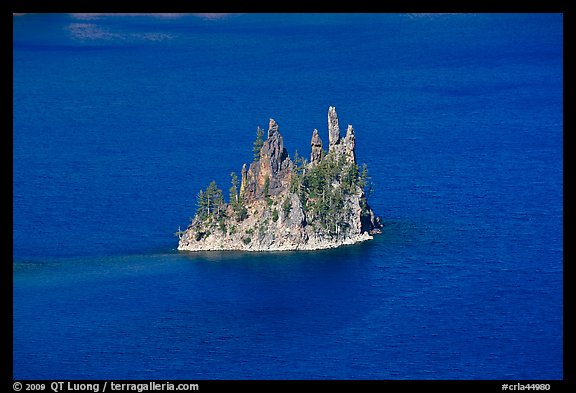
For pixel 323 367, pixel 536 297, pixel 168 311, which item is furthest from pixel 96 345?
pixel 536 297

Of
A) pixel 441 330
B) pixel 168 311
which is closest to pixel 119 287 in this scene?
pixel 168 311

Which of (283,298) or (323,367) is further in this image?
(283,298)

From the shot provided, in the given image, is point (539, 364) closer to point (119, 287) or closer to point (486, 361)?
point (486, 361)

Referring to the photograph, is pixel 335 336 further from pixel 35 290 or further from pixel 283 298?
pixel 35 290

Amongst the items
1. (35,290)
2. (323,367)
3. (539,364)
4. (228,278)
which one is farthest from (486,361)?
(35,290)

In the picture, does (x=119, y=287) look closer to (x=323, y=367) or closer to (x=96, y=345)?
(x=96, y=345)

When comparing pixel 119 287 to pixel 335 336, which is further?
pixel 119 287

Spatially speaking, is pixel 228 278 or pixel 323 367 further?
pixel 228 278
